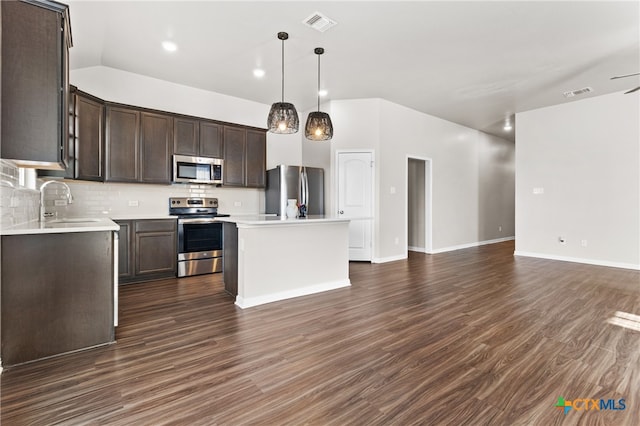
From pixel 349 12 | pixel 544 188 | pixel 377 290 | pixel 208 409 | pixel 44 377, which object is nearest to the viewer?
pixel 208 409

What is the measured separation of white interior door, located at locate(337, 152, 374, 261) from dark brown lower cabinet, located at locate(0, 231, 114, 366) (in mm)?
3929

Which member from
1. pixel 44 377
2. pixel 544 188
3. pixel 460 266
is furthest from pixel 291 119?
pixel 544 188

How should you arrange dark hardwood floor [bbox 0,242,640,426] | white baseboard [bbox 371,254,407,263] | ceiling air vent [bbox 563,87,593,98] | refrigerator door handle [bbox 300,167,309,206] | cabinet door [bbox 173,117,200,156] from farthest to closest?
white baseboard [bbox 371,254,407,263], refrigerator door handle [bbox 300,167,309,206], ceiling air vent [bbox 563,87,593,98], cabinet door [bbox 173,117,200,156], dark hardwood floor [bbox 0,242,640,426]

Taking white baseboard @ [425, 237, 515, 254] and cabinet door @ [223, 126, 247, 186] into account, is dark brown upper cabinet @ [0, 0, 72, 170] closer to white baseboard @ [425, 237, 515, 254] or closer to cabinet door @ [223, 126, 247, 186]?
cabinet door @ [223, 126, 247, 186]

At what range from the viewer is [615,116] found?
16.8 feet

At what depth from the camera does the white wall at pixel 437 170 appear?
18.3 ft

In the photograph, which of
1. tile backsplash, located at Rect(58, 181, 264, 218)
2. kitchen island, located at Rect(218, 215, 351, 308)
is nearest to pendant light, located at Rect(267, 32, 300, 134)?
kitchen island, located at Rect(218, 215, 351, 308)

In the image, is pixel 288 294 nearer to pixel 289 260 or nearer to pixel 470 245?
pixel 289 260

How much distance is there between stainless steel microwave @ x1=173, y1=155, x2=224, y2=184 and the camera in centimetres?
449

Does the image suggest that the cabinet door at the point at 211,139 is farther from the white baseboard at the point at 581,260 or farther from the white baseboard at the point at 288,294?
the white baseboard at the point at 581,260

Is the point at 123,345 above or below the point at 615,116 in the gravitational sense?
below

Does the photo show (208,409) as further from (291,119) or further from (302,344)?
(291,119)

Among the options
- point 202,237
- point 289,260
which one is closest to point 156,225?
point 202,237

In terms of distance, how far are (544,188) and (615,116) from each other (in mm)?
1550
